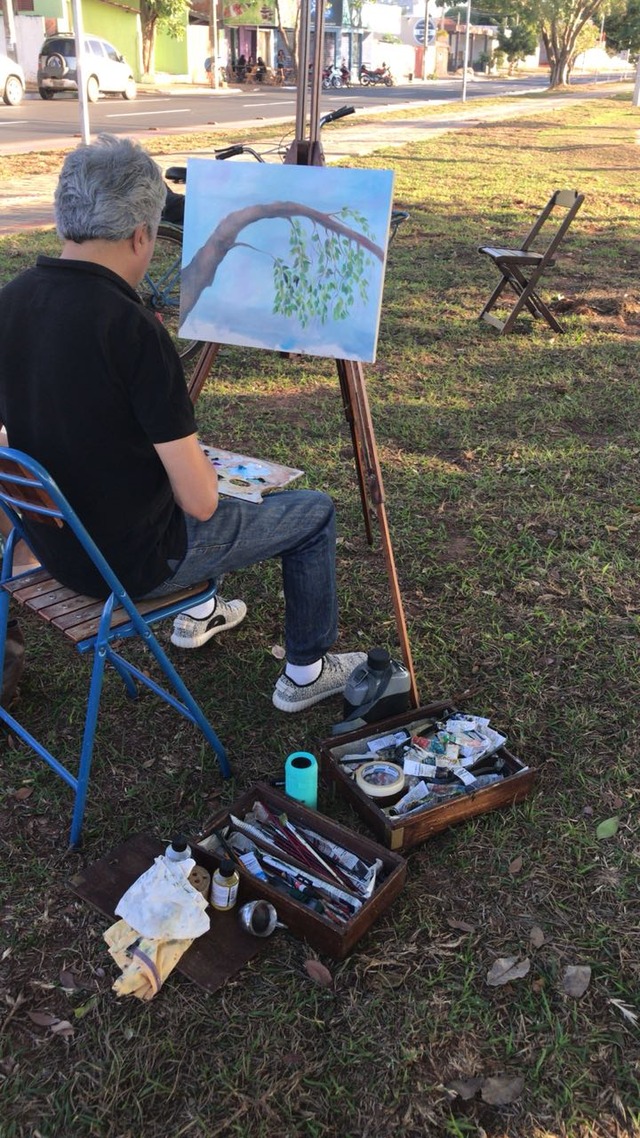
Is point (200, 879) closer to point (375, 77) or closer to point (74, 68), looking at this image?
point (74, 68)

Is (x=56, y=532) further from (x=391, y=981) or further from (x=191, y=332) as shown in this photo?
(x=391, y=981)

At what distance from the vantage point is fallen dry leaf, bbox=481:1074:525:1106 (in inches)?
69.1

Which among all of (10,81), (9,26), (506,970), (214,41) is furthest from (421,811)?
(214,41)

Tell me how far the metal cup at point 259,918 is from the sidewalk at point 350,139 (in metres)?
6.47

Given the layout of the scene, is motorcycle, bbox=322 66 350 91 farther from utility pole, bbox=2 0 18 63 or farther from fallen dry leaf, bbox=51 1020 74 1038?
fallen dry leaf, bbox=51 1020 74 1038

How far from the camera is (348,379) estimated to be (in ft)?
8.67

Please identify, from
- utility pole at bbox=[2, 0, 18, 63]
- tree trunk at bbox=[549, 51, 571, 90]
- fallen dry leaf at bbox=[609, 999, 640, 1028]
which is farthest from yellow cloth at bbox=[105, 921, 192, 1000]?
tree trunk at bbox=[549, 51, 571, 90]

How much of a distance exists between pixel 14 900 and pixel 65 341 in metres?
1.35

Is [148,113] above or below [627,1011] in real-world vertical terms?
above

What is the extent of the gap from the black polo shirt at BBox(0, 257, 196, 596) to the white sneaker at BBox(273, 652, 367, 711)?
0.86 metres

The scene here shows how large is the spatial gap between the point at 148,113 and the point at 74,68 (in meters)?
4.88

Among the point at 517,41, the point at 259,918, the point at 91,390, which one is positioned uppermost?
the point at 517,41

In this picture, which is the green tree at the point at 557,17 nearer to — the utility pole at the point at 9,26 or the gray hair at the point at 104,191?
the utility pole at the point at 9,26

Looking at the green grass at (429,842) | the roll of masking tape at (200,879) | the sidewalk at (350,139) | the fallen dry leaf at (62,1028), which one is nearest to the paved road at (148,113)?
the sidewalk at (350,139)
